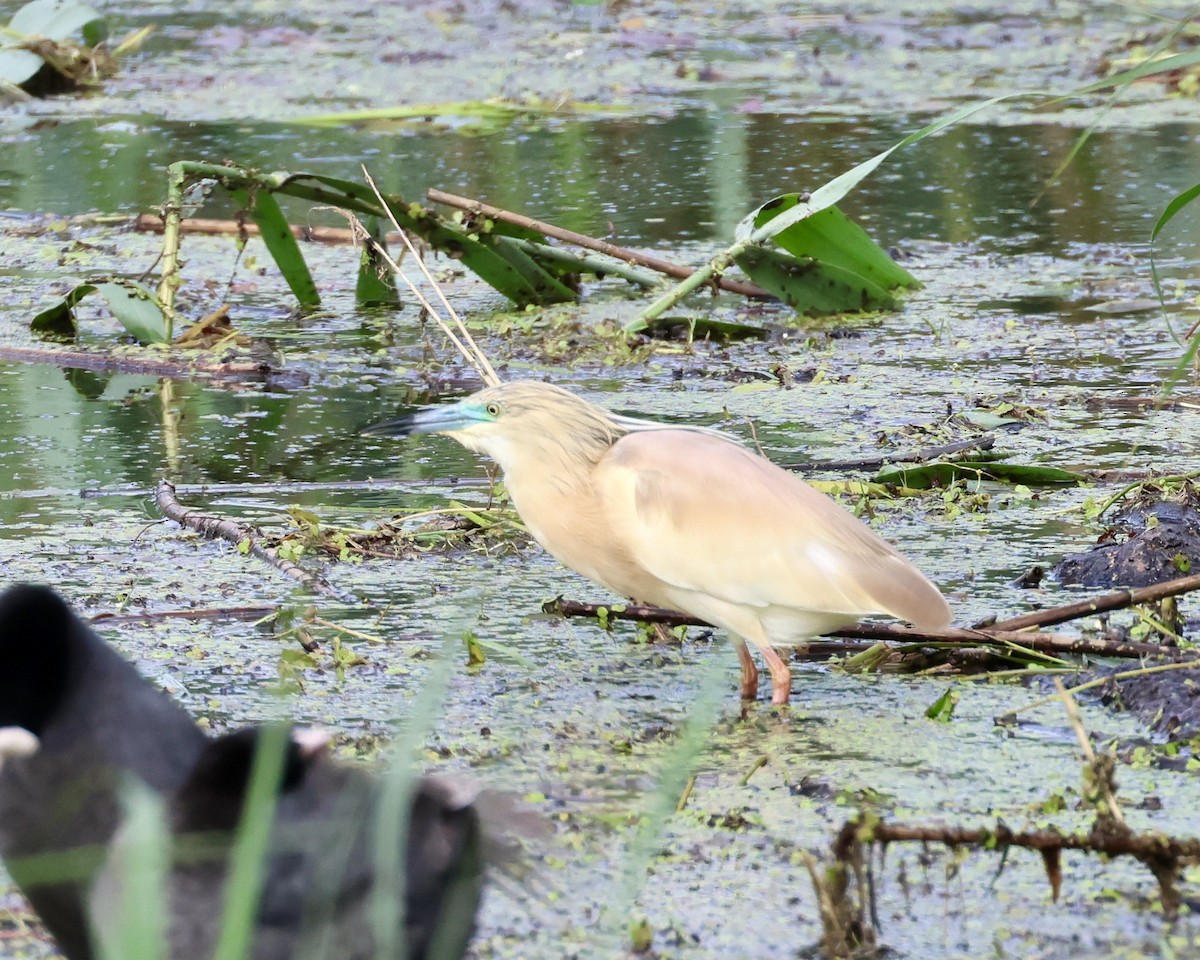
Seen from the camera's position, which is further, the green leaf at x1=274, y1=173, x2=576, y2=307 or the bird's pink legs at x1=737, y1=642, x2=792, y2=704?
the green leaf at x1=274, y1=173, x2=576, y2=307

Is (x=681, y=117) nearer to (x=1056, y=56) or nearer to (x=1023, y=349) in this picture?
(x=1056, y=56)

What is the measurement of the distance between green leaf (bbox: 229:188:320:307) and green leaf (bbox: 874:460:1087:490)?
2127 millimetres

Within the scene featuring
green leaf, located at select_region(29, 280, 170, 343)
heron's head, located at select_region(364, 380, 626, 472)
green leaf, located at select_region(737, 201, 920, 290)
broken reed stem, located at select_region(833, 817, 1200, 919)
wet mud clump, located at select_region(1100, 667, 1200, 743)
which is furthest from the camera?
green leaf, located at select_region(29, 280, 170, 343)

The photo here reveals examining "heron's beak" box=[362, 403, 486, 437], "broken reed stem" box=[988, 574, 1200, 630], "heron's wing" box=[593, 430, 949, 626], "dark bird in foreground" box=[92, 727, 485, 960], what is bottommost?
"broken reed stem" box=[988, 574, 1200, 630]

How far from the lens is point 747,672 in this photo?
3.21m

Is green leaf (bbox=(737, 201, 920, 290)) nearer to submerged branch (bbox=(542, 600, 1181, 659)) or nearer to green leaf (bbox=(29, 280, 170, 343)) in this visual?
green leaf (bbox=(29, 280, 170, 343))

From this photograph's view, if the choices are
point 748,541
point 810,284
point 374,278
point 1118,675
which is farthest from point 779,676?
point 374,278

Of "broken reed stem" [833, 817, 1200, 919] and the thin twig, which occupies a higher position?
"broken reed stem" [833, 817, 1200, 919]

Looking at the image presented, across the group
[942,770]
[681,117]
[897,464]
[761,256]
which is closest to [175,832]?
[942,770]

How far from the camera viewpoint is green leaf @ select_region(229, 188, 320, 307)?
17.8ft

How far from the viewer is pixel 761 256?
5.66 m

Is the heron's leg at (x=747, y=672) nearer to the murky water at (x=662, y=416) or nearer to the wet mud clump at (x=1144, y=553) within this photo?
the murky water at (x=662, y=416)

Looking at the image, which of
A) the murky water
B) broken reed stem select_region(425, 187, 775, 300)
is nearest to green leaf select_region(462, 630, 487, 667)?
the murky water

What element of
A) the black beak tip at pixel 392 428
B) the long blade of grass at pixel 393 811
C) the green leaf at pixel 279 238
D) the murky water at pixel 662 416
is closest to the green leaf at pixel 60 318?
the murky water at pixel 662 416
